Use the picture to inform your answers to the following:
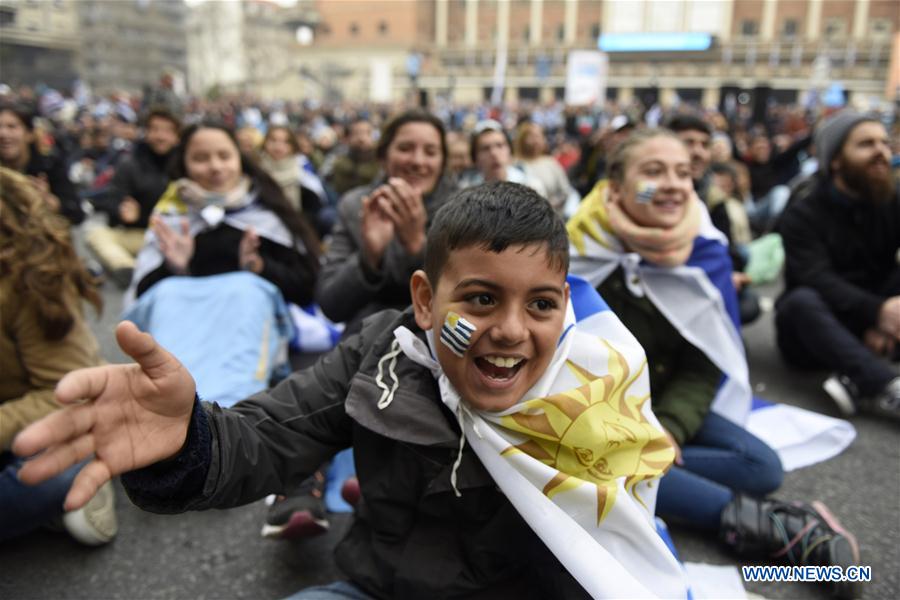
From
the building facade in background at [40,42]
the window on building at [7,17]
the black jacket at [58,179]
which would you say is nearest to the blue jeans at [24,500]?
the black jacket at [58,179]

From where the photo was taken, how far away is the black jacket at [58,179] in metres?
5.42

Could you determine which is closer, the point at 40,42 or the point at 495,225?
the point at 495,225

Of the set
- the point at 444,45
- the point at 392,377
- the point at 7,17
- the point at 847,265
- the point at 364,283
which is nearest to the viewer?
the point at 392,377

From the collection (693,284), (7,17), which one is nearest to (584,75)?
(693,284)

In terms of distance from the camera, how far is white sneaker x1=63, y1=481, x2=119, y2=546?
2.17 metres

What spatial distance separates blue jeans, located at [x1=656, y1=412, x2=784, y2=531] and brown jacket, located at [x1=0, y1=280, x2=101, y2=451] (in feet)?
6.83

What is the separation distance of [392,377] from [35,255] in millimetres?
1439

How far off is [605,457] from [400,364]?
0.50m

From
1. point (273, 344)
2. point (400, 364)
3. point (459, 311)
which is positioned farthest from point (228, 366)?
point (459, 311)

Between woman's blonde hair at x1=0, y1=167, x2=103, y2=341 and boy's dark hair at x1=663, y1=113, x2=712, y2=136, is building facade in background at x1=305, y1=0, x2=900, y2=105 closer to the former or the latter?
boy's dark hair at x1=663, y1=113, x2=712, y2=136

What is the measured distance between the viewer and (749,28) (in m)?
46.2

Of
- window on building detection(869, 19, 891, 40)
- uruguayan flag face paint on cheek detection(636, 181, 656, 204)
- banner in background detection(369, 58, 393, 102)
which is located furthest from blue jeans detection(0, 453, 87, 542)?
window on building detection(869, 19, 891, 40)

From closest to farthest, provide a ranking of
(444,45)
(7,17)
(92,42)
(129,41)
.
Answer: (7,17) < (92,42) < (129,41) < (444,45)

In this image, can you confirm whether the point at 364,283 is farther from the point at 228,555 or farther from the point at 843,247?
the point at 843,247
